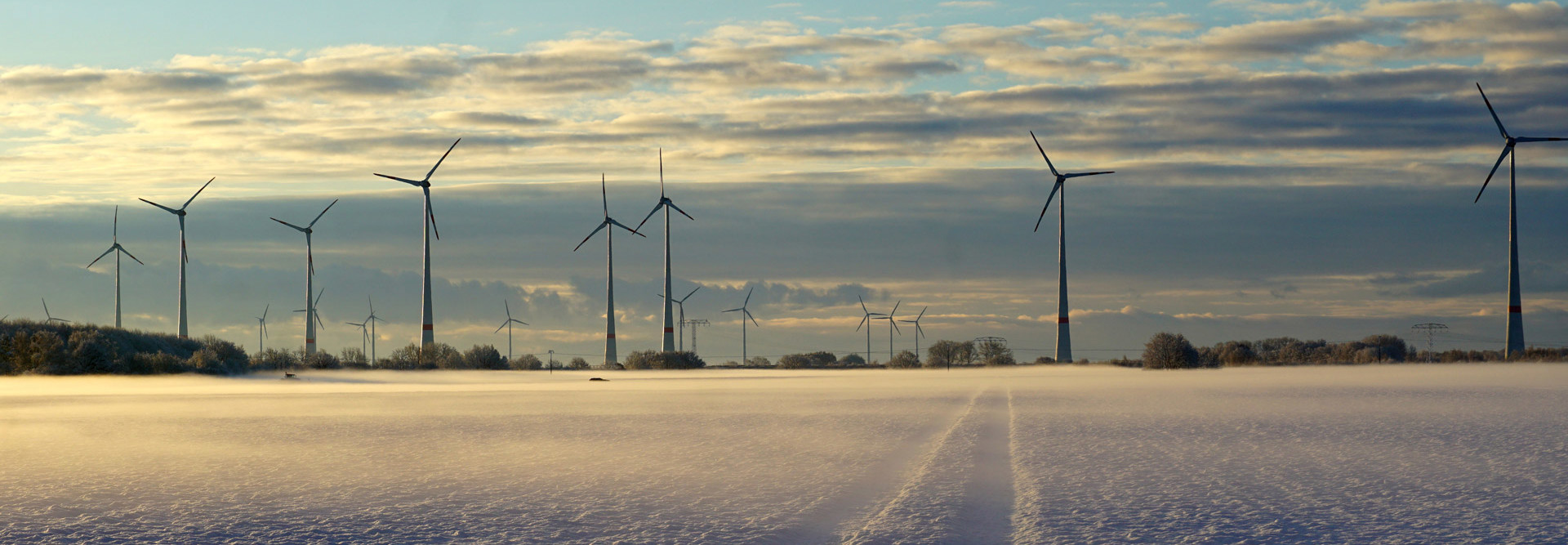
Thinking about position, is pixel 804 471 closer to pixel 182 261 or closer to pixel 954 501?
pixel 954 501

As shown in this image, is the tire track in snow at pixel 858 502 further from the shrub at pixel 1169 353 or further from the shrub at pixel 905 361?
the shrub at pixel 905 361

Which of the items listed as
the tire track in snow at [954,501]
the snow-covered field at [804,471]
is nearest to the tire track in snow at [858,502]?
the snow-covered field at [804,471]

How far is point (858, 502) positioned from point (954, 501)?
102cm

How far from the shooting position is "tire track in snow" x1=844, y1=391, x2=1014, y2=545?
10680 mm

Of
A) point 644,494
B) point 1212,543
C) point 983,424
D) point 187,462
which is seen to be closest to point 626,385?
point 983,424

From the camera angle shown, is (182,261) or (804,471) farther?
(182,261)

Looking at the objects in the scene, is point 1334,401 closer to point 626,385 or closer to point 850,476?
point 850,476

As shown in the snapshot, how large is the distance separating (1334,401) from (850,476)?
705 inches

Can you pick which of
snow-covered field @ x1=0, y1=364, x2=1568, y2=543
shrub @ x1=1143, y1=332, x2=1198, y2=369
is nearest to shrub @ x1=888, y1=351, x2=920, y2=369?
shrub @ x1=1143, y1=332, x2=1198, y2=369

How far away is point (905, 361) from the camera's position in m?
85.9

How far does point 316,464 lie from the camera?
1642 centimetres

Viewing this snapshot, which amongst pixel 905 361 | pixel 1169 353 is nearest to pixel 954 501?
pixel 1169 353

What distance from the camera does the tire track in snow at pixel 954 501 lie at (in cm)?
1068

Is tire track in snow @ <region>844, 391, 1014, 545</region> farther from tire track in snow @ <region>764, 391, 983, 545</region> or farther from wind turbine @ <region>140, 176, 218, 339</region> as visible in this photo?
wind turbine @ <region>140, 176, 218, 339</region>
